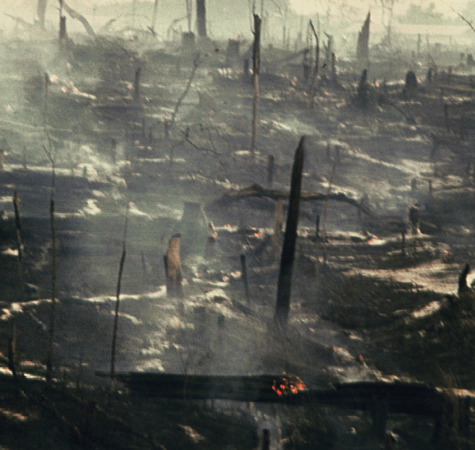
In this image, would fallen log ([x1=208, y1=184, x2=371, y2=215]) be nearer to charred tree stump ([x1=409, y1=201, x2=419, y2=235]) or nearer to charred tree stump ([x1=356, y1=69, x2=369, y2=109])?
charred tree stump ([x1=409, y1=201, x2=419, y2=235])

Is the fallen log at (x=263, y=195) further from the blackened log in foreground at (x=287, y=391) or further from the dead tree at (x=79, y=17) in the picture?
the dead tree at (x=79, y=17)

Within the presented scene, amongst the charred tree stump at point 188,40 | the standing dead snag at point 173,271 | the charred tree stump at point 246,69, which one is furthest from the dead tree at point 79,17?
the standing dead snag at point 173,271

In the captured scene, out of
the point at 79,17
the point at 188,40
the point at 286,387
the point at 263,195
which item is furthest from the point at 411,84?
the point at 286,387

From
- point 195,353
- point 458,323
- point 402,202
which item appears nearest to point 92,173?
point 402,202

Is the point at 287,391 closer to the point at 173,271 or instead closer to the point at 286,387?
the point at 286,387

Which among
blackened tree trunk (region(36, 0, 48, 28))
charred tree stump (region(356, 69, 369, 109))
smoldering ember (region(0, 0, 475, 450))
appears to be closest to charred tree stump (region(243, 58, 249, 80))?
smoldering ember (region(0, 0, 475, 450))

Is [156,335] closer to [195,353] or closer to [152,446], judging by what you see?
[195,353]
